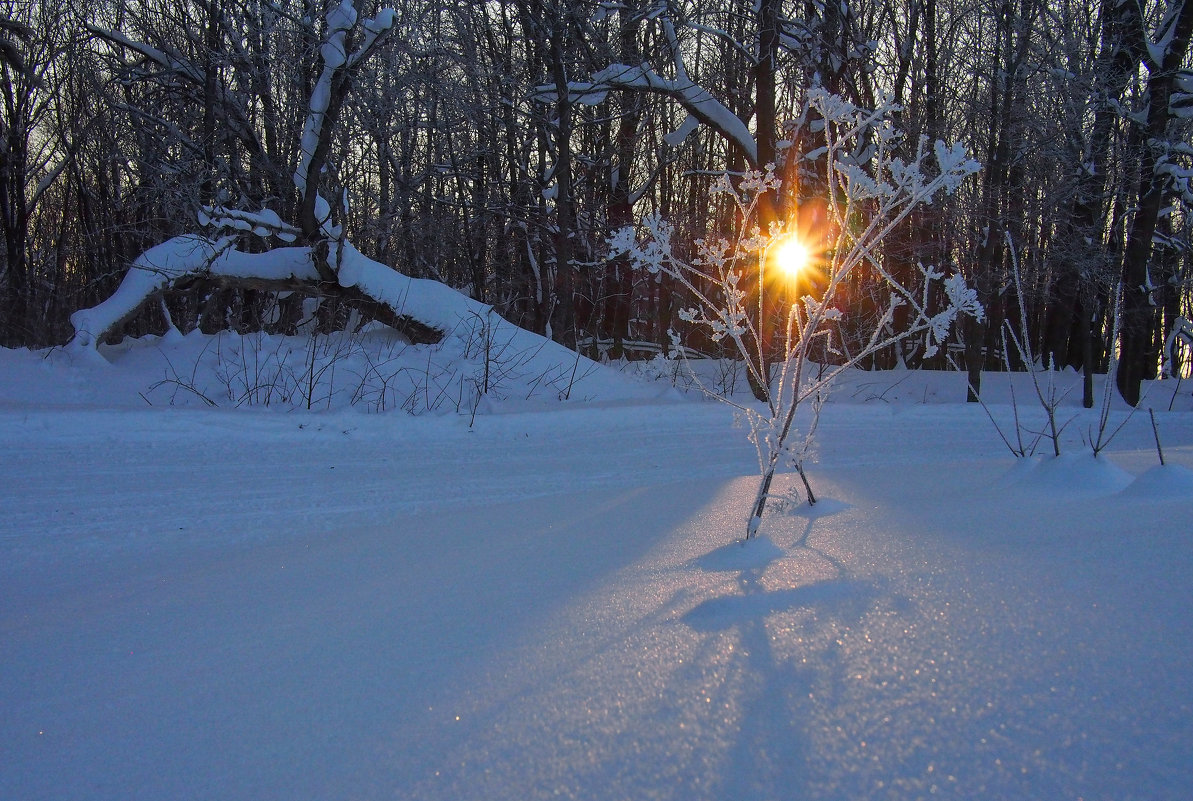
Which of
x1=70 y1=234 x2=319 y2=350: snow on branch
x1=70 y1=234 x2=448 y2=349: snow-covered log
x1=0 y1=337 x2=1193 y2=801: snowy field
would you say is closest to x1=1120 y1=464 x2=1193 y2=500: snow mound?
x1=0 y1=337 x2=1193 y2=801: snowy field

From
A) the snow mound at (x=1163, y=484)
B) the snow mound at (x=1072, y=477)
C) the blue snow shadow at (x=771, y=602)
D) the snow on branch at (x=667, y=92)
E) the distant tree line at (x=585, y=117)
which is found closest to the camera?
the blue snow shadow at (x=771, y=602)

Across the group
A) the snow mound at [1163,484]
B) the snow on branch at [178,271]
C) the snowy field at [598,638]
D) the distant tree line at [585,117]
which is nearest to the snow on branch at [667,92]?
the distant tree line at [585,117]

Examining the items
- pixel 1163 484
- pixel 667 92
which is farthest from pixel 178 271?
pixel 1163 484

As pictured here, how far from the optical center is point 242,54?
29.6ft

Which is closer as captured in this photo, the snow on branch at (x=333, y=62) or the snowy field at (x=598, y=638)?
the snowy field at (x=598, y=638)

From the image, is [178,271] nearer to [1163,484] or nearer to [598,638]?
[598,638]

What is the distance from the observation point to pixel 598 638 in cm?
184

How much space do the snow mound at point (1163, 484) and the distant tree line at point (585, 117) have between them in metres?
5.15

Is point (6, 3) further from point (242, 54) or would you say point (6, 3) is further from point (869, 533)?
point (869, 533)

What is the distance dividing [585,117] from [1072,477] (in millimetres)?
13875

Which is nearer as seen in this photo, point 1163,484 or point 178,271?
point 1163,484

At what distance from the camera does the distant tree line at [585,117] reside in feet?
31.4

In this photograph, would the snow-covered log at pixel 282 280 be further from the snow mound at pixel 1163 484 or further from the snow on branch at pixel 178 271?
the snow mound at pixel 1163 484

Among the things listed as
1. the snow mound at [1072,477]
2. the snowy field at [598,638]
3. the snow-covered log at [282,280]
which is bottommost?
the snowy field at [598,638]
